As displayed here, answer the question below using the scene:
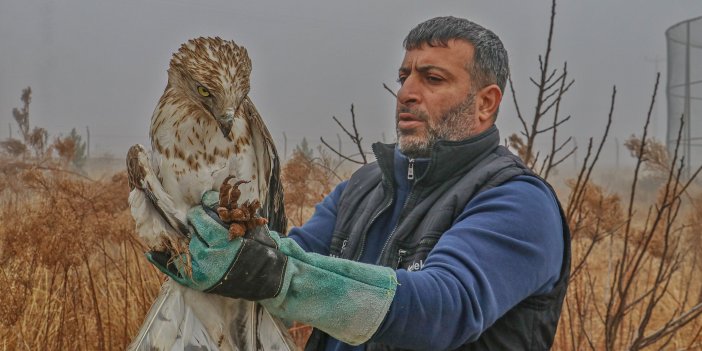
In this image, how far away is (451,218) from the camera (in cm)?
163

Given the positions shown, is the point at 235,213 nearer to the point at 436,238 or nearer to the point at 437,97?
the point at 436,238

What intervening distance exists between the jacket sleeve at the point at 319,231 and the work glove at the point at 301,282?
671 mm

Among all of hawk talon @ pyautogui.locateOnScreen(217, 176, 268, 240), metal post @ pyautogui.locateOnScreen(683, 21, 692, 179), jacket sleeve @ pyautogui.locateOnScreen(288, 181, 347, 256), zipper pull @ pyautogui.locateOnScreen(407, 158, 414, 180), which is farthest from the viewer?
metal post @ pyautogui.locateOnScreen(683, 21, 692, 179)

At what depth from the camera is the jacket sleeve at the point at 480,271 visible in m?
1.34

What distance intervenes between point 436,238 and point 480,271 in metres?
0.22

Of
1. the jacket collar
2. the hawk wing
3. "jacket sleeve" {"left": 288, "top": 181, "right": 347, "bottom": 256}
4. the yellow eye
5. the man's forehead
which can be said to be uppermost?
the man's forehead

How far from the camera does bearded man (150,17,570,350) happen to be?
52.2 inches

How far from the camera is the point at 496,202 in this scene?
60.2 inches

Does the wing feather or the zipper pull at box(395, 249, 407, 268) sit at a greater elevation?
the wing feather

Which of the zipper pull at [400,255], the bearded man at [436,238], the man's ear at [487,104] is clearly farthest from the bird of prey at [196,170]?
the man's ear at [487,104]

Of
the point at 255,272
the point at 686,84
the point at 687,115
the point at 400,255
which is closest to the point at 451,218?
the point at 400,255

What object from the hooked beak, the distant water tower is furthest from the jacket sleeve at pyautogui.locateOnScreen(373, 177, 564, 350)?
the distant water tower

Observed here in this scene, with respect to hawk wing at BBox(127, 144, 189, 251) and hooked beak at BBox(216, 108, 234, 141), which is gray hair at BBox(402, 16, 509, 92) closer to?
hooked beak at BBox(216, 108, 234, 141)

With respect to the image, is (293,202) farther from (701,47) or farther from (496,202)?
(701,47)
